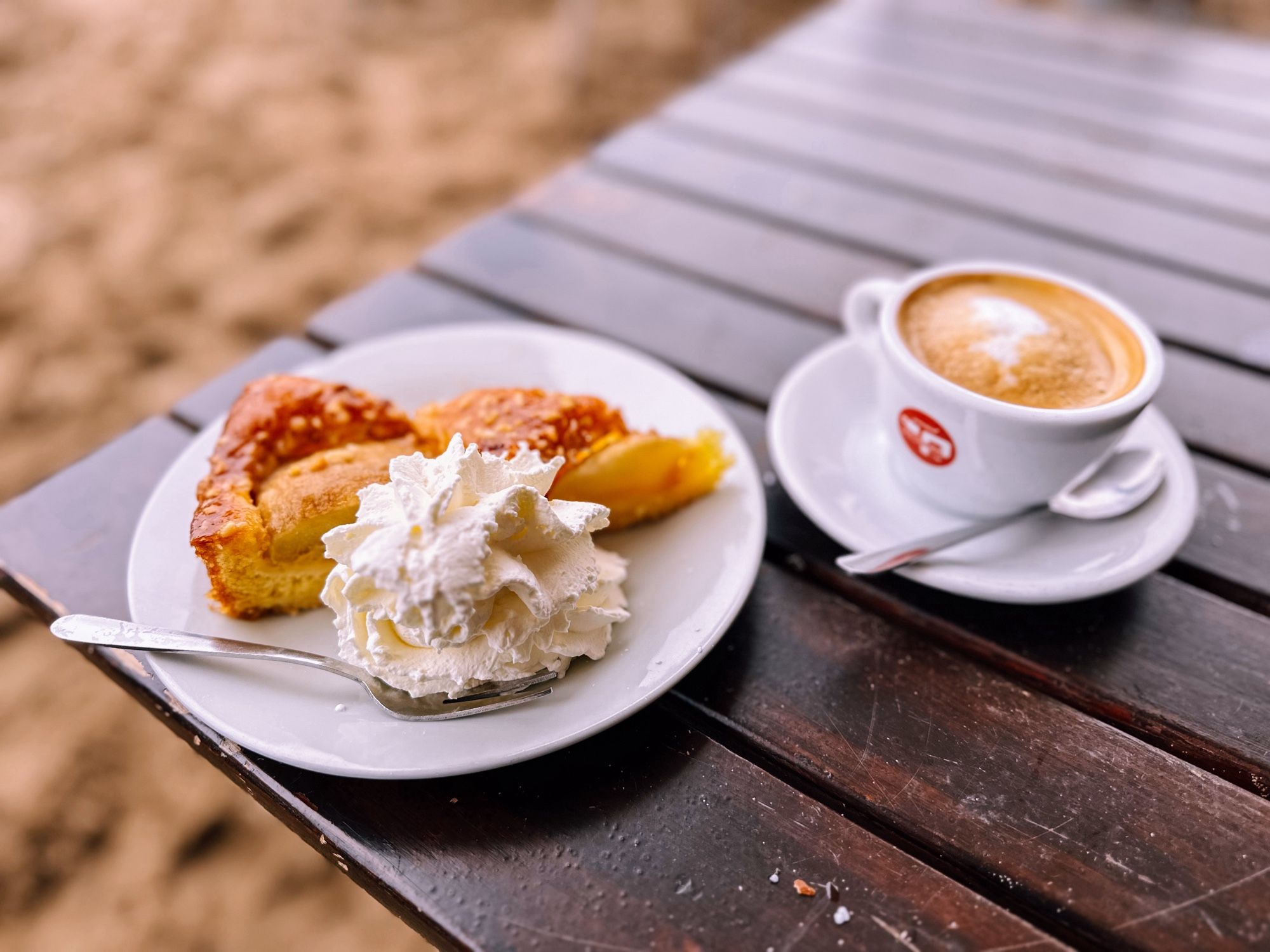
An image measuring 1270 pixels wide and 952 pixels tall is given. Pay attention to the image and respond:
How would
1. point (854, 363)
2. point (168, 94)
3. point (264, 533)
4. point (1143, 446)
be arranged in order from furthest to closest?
point (168, 94)
point (854, 363)
point (1143, 446)
point (264, 533)

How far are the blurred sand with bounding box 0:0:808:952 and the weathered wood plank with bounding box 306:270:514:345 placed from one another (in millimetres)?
760

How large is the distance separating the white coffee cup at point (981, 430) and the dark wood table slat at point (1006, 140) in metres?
0.68

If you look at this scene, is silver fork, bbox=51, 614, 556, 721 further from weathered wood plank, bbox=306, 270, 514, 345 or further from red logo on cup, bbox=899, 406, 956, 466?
weathered wood plank, bbox=306, 270, 514, 345

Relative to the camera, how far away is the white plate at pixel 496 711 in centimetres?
64

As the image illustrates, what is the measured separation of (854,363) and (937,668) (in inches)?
15.5

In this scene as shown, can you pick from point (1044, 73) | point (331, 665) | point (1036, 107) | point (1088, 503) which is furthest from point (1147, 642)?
point (1044, 73)

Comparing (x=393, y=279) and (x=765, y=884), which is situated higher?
(x=393, y=279)

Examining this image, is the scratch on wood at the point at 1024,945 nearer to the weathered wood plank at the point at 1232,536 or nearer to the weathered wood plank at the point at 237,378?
the weathered wood plank at the point at 1232,536

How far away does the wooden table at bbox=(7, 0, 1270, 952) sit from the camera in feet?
2.02

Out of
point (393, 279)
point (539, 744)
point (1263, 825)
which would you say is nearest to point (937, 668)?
point (1263, 825)

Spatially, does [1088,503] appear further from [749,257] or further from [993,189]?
[993,189]

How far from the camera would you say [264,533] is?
2.46ft

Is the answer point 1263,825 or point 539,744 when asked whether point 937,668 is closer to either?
point 1263,825

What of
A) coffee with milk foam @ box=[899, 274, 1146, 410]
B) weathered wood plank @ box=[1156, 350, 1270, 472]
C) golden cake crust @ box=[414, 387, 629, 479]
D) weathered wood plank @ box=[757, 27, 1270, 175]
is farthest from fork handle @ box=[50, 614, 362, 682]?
weathered wood plank @ box=[757, 27, 1270, 175]
